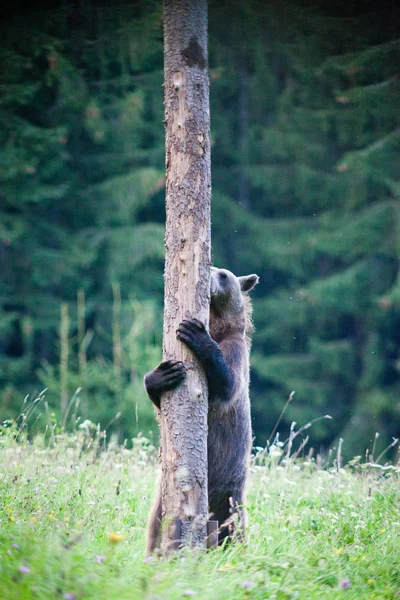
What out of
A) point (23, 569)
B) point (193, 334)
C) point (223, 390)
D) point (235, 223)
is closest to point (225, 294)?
point (223, 390)

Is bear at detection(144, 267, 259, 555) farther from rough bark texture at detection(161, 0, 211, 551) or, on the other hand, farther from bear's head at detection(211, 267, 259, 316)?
rough bark texture at detection(161, 0, 211, 551)

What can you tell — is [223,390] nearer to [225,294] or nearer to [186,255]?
[186,255]

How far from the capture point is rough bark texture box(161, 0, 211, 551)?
480cm

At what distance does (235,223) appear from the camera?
2005 centimetres

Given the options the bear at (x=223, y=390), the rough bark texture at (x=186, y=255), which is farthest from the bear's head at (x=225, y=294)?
the rough bark texture at (x=186, y=255)

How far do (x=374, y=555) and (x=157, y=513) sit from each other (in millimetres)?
1596

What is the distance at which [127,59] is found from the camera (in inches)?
639

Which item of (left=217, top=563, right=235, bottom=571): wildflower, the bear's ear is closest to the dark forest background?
the bear's ear

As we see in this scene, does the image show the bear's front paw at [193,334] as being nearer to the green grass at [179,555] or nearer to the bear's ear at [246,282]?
the green grass at [179,555]

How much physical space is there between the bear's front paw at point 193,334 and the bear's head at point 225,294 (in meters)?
1.16

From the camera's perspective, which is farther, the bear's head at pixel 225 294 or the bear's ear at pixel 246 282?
the bear's ear at pixel 246 282

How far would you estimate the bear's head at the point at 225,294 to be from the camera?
6.16 meters

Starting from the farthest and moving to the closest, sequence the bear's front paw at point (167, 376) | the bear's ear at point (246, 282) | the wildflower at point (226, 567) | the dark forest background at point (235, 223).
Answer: the dark forest background at point (235, 223)
the bear's ear at point (246, 282)
the bear's front paw at point (167, 376)
the wildflower at point (226, 567)

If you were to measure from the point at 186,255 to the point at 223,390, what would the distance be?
1.04 m
